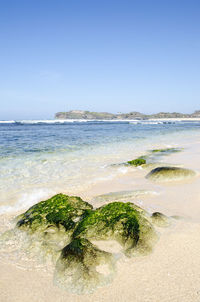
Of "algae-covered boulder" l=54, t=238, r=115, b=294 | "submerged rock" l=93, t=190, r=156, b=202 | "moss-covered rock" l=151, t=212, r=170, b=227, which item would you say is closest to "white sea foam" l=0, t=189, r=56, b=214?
"submerged rock" l=93, t=190, r=156, b=202

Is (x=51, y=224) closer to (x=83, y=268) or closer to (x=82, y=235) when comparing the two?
(x=82, y=235)

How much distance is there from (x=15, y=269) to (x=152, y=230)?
6.83 feet

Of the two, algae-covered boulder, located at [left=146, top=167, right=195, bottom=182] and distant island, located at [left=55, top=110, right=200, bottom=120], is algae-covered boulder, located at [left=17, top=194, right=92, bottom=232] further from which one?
distant island, located at [left=55, top=110, right=200, bottom=120]

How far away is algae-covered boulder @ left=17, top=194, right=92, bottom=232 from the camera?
3.85 metres

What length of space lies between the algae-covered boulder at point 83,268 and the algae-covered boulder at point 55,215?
2.76ft

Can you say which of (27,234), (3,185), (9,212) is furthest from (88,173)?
(27,234)

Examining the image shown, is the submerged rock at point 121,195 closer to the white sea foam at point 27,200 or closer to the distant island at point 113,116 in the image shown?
the white sea foam at point 27,200

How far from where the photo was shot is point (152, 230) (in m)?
3.57

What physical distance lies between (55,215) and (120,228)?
1.23 m

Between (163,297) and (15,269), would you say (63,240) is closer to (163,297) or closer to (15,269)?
(15,269)

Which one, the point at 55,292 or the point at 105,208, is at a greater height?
the point at 105,208

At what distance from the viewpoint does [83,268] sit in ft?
8.84

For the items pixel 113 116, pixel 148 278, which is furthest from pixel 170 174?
pixel 113 116

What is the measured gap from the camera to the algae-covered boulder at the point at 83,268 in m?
2.58
